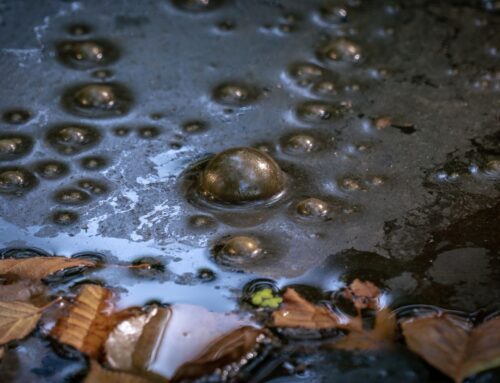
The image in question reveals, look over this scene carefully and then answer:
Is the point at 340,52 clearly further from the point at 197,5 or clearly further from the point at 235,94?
the point at 197,5

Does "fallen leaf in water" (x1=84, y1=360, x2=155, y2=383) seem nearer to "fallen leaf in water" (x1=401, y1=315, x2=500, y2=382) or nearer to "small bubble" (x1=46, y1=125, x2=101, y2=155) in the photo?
"fallen leaf in water" (x1=401, y1=315, x2=500, y2=382)

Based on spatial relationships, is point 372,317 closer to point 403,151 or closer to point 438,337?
point 438,337

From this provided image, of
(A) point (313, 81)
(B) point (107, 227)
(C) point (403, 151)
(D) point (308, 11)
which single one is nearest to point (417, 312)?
(C) point (403, 151)

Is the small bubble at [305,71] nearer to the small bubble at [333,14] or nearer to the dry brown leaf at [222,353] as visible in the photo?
the small bubble at [333,14]

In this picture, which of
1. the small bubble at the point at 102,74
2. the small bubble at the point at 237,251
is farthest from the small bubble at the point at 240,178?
the small bubble at the point at 102,74

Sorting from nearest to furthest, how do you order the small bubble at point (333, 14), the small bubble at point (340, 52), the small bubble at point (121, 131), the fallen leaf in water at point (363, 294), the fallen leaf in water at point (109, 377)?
the fallen leaf in water at point (109, 377) < the fallen leaf in water at point (363, 294) < the small bubble at point (121, 131) < the small bubble at point (340, 52) < the small bubble at point (333, 14)

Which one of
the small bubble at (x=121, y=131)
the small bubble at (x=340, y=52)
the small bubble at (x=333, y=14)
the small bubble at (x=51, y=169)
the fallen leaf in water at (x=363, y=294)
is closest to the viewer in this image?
the fallen leaf in water at (x=363, y=294)
